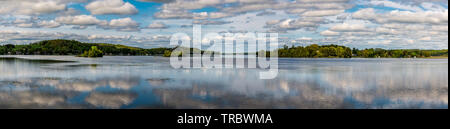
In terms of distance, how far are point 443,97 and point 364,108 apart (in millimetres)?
6865
